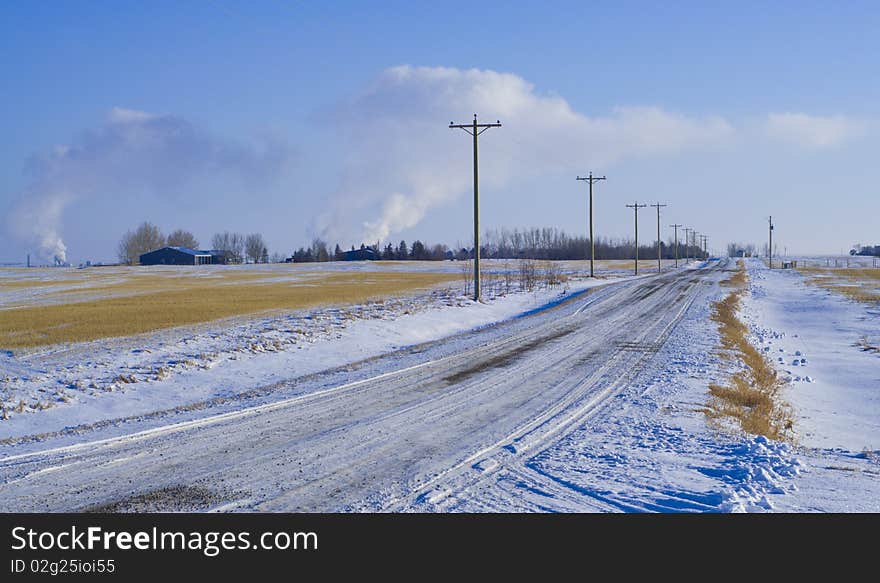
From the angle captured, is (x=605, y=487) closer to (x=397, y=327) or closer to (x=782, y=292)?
(x=397, y=327)

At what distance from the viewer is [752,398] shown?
12797mm

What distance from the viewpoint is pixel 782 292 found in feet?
174

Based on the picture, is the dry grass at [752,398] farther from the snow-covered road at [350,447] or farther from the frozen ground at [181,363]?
the frozen ground at [181,363]

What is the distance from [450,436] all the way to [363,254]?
175982 mm

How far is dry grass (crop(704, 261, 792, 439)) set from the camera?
10977 mm

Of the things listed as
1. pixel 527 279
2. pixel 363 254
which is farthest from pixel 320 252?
pixel 527 279

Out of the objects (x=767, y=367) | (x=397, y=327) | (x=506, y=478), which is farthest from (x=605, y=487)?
(x=397, y=327)

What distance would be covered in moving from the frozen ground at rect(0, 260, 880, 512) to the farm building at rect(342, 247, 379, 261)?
162098 millimetres

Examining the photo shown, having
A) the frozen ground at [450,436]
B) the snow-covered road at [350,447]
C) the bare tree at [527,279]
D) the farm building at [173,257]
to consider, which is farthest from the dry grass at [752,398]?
the farm building at [173,257]

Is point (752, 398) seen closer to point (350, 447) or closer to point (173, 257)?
point (350, 447)

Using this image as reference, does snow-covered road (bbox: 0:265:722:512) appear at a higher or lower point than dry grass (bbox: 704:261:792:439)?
higher

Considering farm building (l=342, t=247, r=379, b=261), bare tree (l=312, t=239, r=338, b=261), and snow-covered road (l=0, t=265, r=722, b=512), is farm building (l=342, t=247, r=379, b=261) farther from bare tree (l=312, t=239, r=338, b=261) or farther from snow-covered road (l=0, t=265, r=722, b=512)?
snow-covered road (l=0, t=265, r=722, b=512)

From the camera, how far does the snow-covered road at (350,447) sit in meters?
6.89

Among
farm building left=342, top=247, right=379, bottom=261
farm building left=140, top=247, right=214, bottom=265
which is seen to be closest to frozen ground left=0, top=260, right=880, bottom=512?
farm building left=140, top=247, right=214, bottom=265
